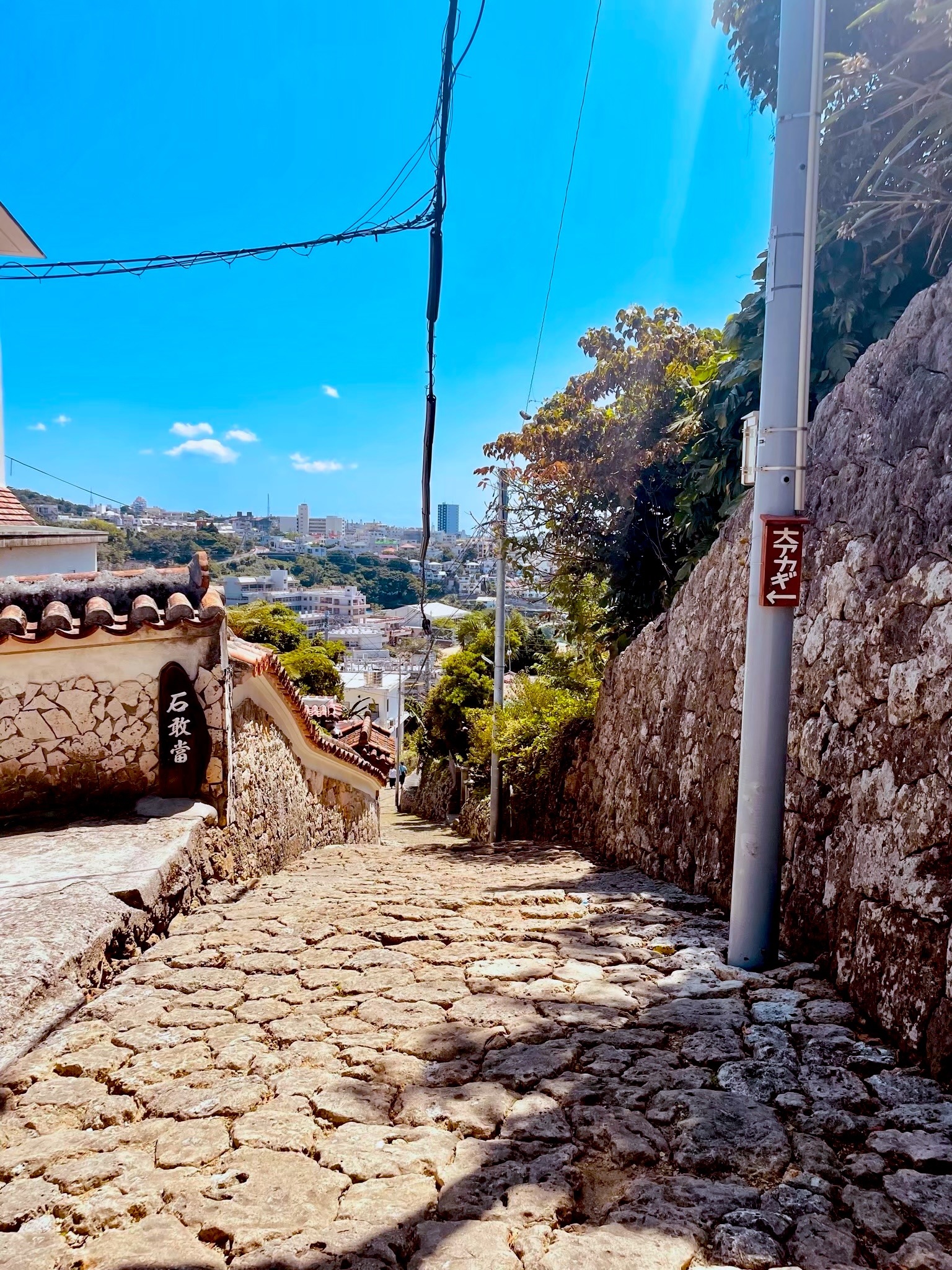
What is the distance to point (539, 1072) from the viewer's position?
274 cm

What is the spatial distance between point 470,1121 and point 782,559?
2.53 metres

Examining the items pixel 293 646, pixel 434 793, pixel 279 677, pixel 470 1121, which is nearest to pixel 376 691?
pixel 293 646

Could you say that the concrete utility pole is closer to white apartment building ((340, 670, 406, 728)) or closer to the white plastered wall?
the white plastered wall

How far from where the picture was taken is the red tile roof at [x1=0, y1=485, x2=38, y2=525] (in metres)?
12.4

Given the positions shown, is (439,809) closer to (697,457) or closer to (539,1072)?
(697,457)

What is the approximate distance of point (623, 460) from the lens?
9.26 meters

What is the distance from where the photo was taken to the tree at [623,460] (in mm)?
9141

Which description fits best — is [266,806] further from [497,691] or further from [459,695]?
[459,695]

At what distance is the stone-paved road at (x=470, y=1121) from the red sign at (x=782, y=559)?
1669mm

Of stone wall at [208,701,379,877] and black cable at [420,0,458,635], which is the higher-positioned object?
black cable at [420,0,458,635]

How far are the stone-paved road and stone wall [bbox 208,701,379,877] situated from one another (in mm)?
2173

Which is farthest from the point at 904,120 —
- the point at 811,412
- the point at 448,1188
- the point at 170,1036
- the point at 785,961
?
the point at 170,1036

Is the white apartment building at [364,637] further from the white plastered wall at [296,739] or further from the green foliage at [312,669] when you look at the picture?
the white plastered wall at [296,739]

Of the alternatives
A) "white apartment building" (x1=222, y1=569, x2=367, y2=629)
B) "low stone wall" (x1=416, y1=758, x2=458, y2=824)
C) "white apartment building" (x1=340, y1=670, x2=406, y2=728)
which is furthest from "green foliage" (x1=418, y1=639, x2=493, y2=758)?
Answer: "white apartment building" (x1=222, y1=569, x2=367, y2=629)
